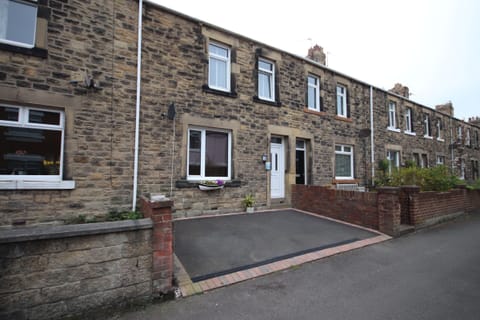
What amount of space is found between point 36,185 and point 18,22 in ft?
12.4

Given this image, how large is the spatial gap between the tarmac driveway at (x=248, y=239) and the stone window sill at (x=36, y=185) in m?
2.72

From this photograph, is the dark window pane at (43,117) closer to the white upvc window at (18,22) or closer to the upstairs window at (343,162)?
the white upvc window at (18,22)

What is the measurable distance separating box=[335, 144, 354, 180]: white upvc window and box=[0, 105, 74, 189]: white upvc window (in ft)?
33.0

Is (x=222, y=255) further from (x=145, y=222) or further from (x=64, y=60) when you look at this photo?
(x=64, y=60)

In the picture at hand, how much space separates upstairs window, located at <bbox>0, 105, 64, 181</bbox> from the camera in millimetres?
4953

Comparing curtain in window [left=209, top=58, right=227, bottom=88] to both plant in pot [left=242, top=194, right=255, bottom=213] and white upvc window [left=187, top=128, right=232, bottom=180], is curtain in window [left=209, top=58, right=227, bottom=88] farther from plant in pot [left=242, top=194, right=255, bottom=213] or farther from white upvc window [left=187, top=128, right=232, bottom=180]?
plant in pot [left=242, top=194, right=255, bottom=213]

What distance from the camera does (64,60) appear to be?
17.8ft

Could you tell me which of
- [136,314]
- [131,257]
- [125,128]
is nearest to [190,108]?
[125,128]

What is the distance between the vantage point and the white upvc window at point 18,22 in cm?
507

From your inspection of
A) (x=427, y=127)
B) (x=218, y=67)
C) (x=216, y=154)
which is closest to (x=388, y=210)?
(x=216, y=154)

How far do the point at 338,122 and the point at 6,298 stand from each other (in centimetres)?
1126

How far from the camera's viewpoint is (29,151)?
515cm

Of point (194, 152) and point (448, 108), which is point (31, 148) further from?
point (448, 108)

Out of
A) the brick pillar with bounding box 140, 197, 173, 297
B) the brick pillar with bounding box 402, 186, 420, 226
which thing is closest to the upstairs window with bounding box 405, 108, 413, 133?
the brick pillar with bounding box 402, 186, 420, 226
